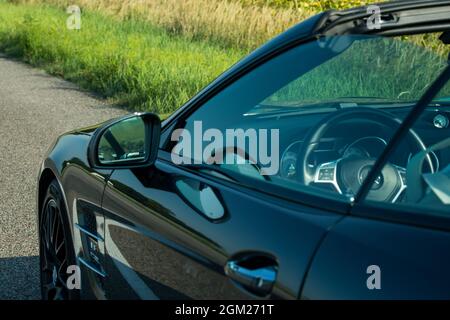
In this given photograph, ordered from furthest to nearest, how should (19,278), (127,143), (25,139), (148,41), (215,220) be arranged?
(148,41) → (25,139) → (19,278) → (127,143) → (215,220)

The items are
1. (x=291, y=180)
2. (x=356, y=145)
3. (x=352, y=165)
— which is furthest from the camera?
(x=356, y=145)

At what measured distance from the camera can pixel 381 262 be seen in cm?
205

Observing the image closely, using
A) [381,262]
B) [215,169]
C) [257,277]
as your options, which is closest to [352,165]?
[215,169]

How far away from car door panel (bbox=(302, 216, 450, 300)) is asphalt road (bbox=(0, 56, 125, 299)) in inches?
115

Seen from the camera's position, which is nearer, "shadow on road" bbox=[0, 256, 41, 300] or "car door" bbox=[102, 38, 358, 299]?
"car door" bbox=[102, 38, 358, 299]

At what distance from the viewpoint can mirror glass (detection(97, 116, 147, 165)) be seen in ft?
11.2

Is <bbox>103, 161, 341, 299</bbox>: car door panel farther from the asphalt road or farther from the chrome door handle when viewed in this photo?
the asphalt road

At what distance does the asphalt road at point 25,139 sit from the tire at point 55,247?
56 cm

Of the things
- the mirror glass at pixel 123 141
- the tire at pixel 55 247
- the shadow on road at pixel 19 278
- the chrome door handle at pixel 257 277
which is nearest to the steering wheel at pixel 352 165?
the chrome door handle at pixel 257 277

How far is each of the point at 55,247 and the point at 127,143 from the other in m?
0.84

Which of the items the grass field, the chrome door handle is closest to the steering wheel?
the chrome door handle

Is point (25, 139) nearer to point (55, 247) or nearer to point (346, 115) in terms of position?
point (55, 247)

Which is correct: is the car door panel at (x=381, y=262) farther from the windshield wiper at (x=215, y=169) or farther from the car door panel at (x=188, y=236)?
the windshield wiper at (x=215, y=169)

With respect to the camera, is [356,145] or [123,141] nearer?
[356,145]
